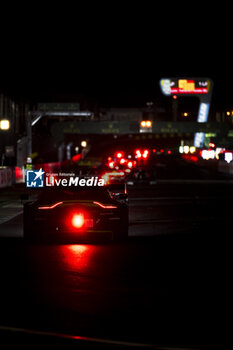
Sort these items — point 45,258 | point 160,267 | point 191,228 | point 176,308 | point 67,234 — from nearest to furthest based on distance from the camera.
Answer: point 176,308 → point 160,267 → point 45,258 → point 67,234 → point 191,228

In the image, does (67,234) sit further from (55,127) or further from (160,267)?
(55,127)

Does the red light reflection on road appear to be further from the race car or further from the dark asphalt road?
the race car

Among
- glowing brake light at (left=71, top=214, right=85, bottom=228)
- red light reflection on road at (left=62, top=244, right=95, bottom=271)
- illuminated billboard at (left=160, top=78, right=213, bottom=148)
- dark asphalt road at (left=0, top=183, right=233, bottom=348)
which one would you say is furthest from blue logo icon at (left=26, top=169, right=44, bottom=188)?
illuminated billboard at (left=160, top=78, right=213, bottom=148)

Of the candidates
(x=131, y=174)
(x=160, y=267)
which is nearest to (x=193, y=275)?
(x=160, y=267)

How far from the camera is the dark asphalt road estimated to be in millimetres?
6982

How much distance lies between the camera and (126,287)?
9.33 m

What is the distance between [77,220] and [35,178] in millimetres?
15525

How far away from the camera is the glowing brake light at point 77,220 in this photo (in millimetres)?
13797

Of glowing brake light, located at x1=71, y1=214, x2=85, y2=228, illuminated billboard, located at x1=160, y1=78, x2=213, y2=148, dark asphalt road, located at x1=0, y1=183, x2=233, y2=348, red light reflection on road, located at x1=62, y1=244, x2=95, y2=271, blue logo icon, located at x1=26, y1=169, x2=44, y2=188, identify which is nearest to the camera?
dark asphalt road, located at x1=0, y1=183, x2=233, y2=348

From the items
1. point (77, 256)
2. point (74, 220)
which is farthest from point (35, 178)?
point (77, 256)

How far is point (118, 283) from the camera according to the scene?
379 inches

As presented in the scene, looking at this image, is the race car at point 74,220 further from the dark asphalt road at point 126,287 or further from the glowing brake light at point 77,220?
the dark asphalt road at point 126,287

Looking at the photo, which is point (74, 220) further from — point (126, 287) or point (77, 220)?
point (126, 287)

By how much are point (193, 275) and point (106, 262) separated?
181 centimetres
